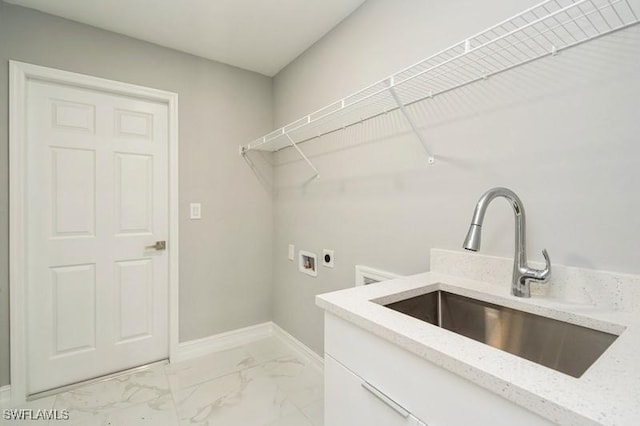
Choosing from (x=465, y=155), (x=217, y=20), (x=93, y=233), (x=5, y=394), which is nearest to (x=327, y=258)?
(x=465, y=155)

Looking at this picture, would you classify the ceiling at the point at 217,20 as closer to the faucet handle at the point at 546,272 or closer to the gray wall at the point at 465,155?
the gray wall at the point at 465,155

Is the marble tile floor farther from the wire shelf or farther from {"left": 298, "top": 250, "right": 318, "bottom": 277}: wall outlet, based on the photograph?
the wire shelf

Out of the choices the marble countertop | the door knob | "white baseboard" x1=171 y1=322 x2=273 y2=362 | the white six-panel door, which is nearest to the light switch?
the white six-panel door

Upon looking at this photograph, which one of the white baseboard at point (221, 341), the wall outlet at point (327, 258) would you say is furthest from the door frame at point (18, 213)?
the wall outlet at point (327, 258)

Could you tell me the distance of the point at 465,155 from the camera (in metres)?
1.21

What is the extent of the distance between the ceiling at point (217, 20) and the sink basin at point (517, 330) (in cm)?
171

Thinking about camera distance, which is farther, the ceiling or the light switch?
the light switch

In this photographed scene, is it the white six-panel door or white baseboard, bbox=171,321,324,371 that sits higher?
the white six-panel door

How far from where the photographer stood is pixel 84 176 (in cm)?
194

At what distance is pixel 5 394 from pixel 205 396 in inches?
45.3

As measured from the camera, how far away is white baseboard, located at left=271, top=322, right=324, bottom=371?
209cm

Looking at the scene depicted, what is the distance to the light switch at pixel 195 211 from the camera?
2277 mm

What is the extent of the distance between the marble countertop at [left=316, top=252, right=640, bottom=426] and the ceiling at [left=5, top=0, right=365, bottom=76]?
5.55ft

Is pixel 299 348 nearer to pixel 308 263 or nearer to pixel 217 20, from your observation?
pixel 308 263
